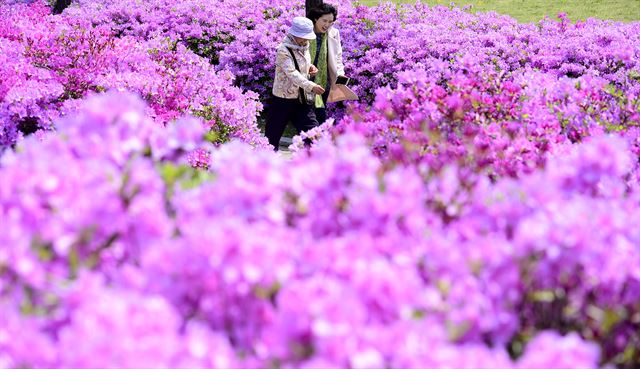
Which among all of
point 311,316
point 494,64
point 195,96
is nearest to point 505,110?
point 311,316

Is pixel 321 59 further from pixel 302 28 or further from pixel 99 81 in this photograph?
pixel 99 81

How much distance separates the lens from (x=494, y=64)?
1030 cm

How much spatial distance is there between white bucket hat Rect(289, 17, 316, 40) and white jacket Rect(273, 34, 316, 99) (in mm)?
197

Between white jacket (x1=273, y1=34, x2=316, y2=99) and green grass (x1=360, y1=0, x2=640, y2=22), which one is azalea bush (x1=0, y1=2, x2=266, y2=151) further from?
green grass (x1=360, y1=0, x2=640, y2=22)

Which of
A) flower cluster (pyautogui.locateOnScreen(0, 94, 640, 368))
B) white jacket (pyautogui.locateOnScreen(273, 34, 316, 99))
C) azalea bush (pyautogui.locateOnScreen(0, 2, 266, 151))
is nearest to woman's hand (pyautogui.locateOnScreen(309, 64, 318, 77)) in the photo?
white jacket (pyautogui.locateOnScreen(273, 34, 316, 99))

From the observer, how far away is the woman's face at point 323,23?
8.41 metres

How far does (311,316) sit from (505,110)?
3.06m

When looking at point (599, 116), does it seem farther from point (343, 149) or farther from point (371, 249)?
point (371, 249)

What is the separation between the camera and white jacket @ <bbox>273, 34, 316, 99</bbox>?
7.77 meters

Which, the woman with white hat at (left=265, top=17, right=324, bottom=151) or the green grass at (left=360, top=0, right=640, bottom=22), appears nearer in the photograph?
the woman with white hat at (left=265, top=17, right=324, bottom=151)

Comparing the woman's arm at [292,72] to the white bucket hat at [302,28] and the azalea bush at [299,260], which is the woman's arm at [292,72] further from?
the azalea bush at [299,260]

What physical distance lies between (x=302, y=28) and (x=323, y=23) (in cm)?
93

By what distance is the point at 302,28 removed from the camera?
7570 mm

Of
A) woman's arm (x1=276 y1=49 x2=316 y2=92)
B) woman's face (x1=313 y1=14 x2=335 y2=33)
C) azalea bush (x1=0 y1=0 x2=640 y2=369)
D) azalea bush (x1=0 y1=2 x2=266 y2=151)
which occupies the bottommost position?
azalea bush (x1=0 y1=2 x2=266 y2=151)
